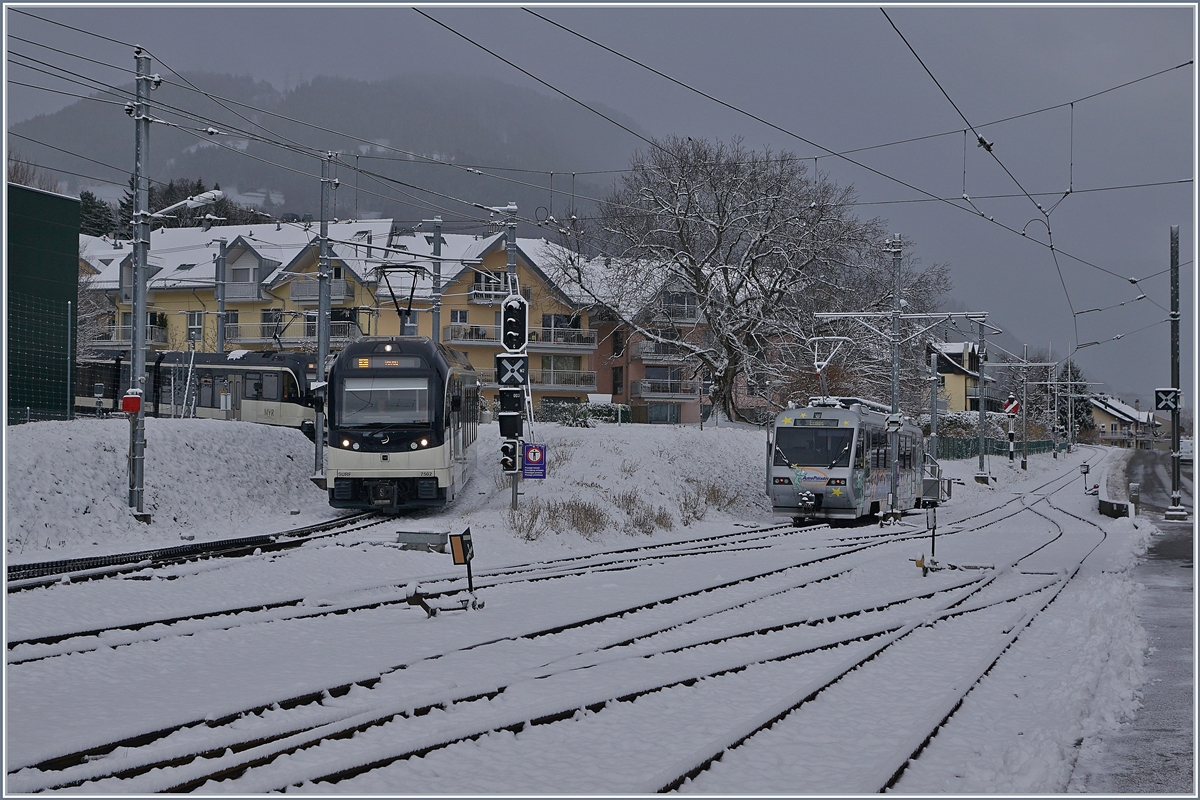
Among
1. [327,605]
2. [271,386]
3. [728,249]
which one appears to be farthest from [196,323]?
[327,605]

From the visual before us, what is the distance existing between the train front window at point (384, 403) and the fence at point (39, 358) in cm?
723

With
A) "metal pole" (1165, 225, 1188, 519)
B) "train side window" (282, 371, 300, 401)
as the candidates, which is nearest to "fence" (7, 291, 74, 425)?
"train side window" (282, 371, 300, 401)

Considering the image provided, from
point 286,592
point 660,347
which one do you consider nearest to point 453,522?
point 286,592

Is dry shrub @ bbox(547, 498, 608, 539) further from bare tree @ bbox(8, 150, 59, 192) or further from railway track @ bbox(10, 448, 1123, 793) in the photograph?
bare tree @ bbox(8, 150, 59, 192)

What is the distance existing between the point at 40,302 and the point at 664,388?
→ 43.8m

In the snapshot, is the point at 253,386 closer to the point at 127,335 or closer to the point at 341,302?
the point at 341,302

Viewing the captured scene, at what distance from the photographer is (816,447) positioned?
28.1 m

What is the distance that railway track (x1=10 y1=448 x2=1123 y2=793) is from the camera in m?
7.03

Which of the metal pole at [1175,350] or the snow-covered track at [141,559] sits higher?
the metal pole at [1175,350]

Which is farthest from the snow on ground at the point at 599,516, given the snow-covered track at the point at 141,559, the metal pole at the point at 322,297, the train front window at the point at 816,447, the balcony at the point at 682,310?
the balcony at the point at 682,310

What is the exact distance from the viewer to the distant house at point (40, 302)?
968 inches

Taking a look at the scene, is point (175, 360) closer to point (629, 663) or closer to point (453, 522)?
point (453, 522)

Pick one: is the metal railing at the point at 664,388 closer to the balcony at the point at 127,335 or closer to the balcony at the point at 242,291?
the balcony at the point at 242,291

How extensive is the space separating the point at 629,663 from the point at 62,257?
2104cm
